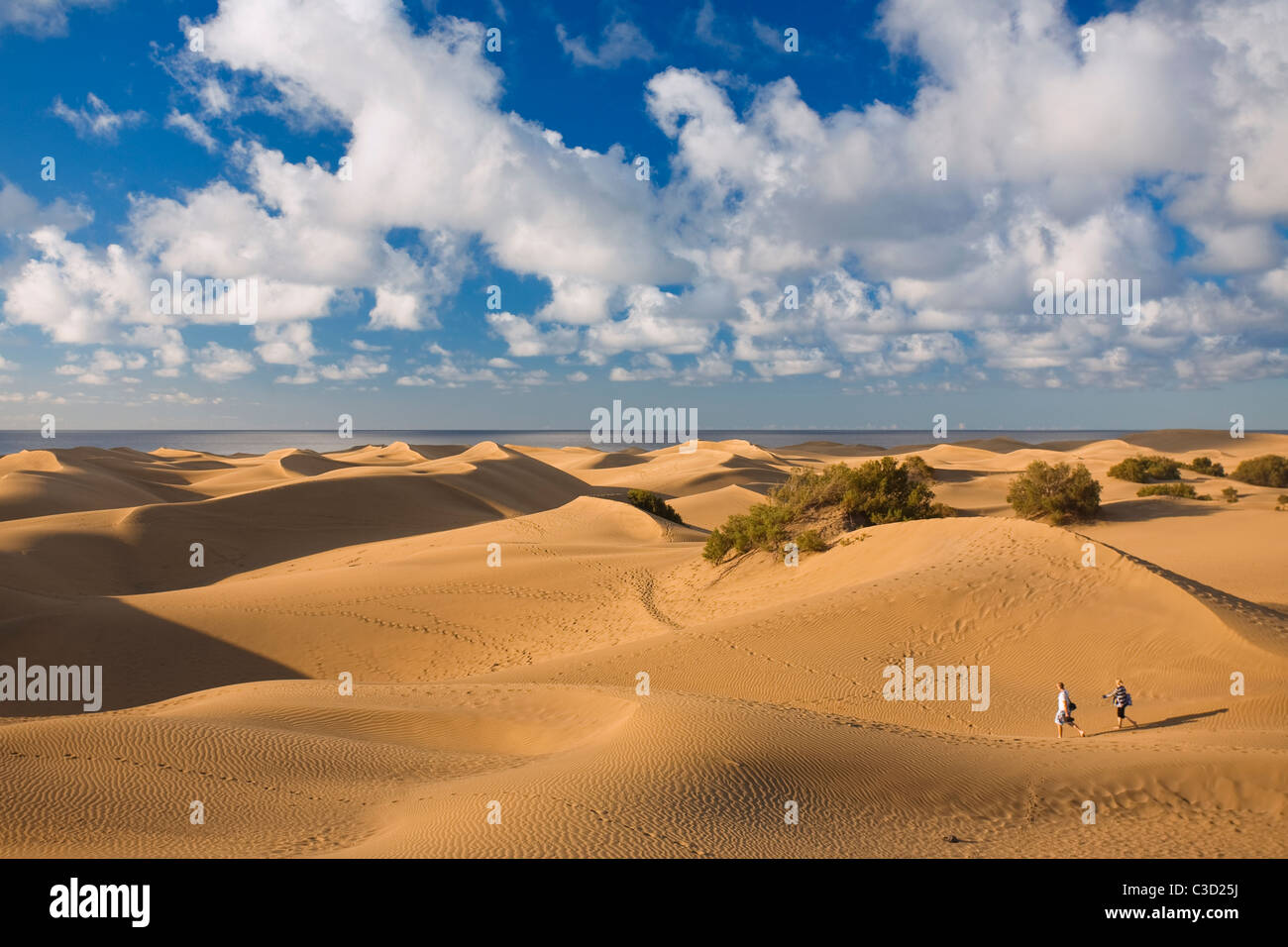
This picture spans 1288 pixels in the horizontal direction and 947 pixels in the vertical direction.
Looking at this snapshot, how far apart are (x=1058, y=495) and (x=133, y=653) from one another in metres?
26.1

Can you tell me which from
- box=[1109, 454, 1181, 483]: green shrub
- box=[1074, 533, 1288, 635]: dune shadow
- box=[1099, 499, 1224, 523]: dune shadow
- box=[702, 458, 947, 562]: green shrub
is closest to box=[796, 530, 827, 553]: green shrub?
box=[702, 458, 947, 562]: green shrub

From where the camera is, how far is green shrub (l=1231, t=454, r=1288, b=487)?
3891 cm

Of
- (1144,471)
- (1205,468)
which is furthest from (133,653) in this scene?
(1205,468)

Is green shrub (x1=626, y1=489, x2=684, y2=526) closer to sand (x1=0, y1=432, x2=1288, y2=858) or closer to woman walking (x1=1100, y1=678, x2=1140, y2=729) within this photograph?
sand (x1=0, y1=432, x2=1288, y2=858)

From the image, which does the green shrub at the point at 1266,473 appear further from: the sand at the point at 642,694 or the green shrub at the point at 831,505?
the green shrub at the point at 831,505

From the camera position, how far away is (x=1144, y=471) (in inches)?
1469

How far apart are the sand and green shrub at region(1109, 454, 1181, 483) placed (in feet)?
33.8

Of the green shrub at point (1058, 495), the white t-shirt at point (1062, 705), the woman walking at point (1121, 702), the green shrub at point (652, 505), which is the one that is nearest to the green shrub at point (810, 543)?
the woman walking at point (1121, 702)

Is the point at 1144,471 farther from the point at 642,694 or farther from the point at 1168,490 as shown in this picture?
the point at 642,694

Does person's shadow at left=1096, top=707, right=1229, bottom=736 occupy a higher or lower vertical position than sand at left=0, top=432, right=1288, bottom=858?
lower

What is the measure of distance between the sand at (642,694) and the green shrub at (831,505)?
3.12 feet

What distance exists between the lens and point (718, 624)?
13.9m
